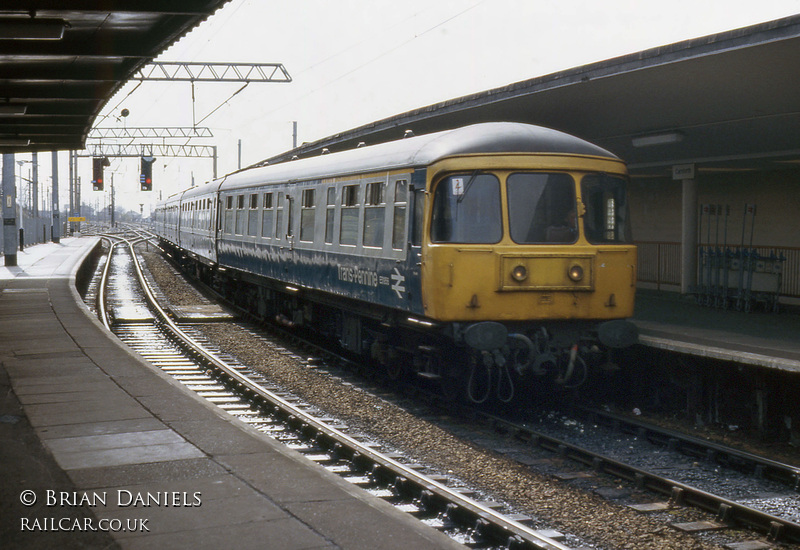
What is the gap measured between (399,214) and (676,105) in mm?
4555

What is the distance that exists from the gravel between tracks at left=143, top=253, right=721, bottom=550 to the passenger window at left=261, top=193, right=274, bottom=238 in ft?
11.4

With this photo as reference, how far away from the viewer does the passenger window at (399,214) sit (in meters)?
10.3

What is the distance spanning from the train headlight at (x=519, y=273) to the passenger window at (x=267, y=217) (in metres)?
7.59

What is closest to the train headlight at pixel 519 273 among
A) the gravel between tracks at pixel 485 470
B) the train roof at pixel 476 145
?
the train roof at pixel 476 145

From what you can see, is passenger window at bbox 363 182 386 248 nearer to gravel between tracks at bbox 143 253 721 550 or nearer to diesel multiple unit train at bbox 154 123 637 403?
diesel multiple unit train at bbox 154 123 637 403

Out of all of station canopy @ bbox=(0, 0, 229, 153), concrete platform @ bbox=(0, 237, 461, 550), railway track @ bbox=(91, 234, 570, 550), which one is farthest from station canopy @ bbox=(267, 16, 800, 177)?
concrete platform @ bbox=(0, 237, 461, 550)

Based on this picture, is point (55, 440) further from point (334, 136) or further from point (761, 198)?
point (761, 198)

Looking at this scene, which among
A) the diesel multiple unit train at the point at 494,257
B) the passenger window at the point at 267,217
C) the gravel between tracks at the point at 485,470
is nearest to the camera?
the gravel between tracks at the point at 485,470

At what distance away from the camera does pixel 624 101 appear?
12.5m

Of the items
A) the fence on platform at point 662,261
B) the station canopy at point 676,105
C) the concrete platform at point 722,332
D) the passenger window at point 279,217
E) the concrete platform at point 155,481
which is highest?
the station canopy at point 676,105

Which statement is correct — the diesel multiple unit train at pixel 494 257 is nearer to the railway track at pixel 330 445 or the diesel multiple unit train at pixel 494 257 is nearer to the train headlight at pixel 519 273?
the train headlight at pixel 519 273

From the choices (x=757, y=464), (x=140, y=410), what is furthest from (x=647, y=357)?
(x=140, y=410)

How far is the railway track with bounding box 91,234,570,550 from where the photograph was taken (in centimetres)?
609

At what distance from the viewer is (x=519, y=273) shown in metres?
9.58
